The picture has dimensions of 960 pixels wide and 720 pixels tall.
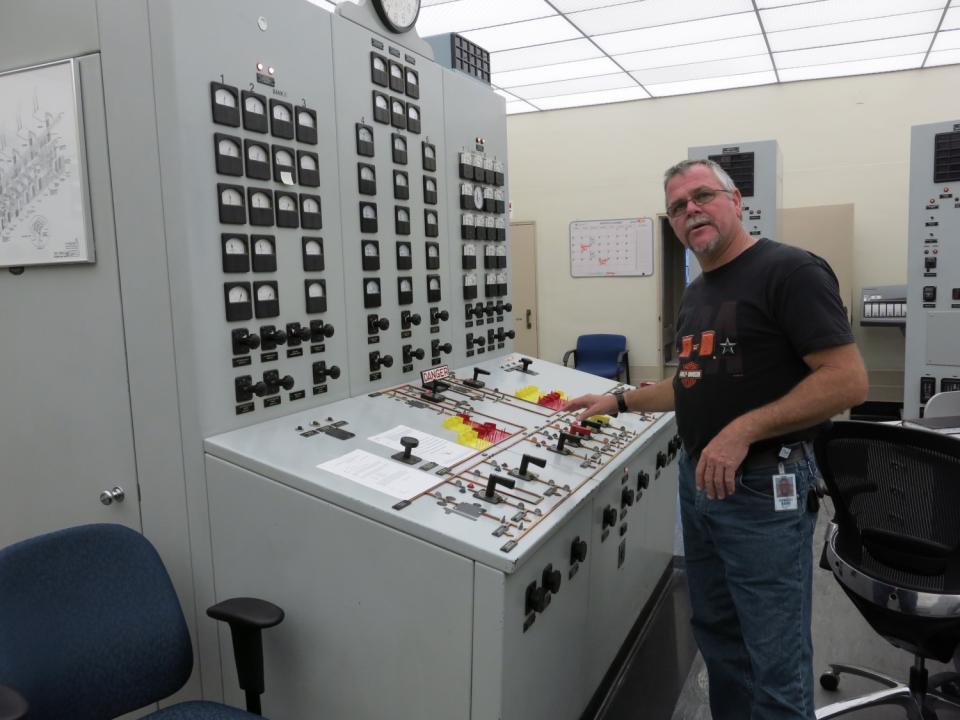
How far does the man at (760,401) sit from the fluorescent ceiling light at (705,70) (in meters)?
4.12

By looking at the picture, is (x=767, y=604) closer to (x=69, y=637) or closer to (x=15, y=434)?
(x=69, y=637)

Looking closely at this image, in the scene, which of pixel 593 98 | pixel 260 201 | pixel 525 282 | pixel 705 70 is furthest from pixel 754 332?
pixel 525 282

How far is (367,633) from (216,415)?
26.0 inches

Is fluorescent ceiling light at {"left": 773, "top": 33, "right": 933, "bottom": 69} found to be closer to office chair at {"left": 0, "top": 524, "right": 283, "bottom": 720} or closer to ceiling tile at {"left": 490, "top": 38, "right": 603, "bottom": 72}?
ceiling tile at {"left": 490, "top": 38, "right": 603, "bottom": 72}

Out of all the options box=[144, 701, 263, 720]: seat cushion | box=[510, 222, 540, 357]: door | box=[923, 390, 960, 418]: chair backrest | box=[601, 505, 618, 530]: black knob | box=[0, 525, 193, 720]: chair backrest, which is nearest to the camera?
box=[0, 525, 193, 720]: chair backrest

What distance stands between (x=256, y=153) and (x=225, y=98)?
0.15m

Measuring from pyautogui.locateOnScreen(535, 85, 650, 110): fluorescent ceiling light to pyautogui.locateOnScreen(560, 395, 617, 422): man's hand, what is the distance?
450 cm

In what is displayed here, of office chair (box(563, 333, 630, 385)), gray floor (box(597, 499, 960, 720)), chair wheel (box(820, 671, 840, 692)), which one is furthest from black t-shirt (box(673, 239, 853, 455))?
office chair (box(563, 333, 630, 385))

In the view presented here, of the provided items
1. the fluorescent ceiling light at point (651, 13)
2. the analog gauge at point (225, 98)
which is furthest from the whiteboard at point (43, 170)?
the fluorescent ceiling light at point (651, 13)

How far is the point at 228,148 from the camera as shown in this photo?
5.74ft

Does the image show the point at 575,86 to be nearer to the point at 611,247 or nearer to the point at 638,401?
the point at 611,247

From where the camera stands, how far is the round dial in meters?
1.72

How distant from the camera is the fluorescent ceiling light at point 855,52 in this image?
4824 millimetres

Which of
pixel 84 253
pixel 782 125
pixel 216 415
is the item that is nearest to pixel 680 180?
pixel 216 415
